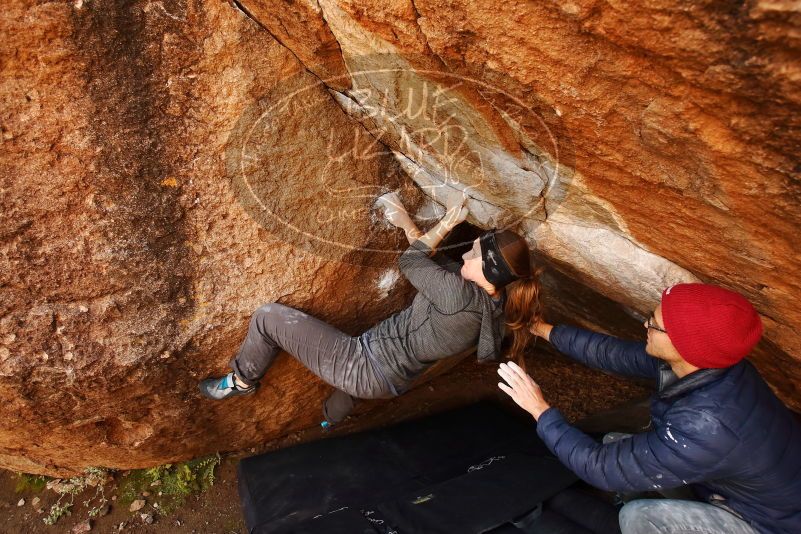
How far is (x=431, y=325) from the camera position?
117 inches

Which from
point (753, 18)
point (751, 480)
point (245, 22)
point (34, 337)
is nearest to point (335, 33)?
point (245, 22)

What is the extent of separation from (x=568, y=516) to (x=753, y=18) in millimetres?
2792

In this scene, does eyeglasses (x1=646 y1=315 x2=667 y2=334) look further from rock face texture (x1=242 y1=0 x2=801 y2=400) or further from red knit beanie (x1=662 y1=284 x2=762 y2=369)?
rock face texture (x1=242 y1=0 x2=801 y2=400)

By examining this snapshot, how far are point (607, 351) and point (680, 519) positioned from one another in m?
0.85

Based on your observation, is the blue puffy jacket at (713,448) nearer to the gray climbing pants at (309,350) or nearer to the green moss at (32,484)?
the gray climbing pants at (309,350)

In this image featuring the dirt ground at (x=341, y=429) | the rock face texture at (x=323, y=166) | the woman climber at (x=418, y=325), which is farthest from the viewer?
the dirt ground at (x=341, y=429)

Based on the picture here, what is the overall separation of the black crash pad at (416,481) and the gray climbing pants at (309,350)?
2.41ft

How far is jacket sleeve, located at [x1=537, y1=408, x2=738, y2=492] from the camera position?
207 centimetres

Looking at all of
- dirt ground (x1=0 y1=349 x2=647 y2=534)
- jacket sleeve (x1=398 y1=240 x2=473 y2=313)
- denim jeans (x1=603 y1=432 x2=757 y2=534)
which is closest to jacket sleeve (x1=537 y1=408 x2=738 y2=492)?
denim jeans (x1=603 y1=432 x2=757 y2=534)

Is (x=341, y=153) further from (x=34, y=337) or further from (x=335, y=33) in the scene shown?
(x=34, y=337)

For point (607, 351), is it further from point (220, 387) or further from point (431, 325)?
point (220, 387)

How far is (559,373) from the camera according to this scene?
4.93 m

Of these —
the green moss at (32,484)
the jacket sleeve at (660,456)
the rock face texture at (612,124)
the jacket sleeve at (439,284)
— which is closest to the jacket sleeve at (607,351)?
the rock face texture at (612,124)

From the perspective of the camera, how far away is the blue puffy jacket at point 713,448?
208 cm
